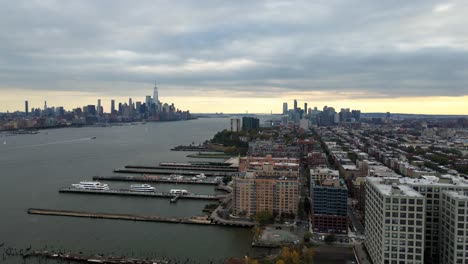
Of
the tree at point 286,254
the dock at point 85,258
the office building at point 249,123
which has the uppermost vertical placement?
the office building at point 249,123

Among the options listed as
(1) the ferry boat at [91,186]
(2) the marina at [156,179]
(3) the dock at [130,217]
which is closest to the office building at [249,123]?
(2) the marina at [156,179]

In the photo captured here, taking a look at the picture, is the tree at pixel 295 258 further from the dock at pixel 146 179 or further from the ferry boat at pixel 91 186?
the ferry boat at pixel 91 186

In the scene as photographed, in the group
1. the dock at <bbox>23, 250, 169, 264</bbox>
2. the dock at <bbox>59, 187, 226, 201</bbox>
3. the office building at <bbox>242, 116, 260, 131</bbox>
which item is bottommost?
the dock at <bbox>23, 250, 169, 264</bbox>

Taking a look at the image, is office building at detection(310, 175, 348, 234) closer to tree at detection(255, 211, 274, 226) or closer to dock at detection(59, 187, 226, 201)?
tree at detection(255, 211, 274, 226)

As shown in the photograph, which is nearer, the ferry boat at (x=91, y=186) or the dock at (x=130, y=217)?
the dock at (x=130, y=217)

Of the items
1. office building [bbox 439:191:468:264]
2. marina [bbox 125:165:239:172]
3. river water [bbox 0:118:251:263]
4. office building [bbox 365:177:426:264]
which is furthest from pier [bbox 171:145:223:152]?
office building [bbox 439:191:468:264]

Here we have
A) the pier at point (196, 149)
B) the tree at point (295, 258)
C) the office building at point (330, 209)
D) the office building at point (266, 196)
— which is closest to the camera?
the tree at point (295, 258)

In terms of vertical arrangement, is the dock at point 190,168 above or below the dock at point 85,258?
above

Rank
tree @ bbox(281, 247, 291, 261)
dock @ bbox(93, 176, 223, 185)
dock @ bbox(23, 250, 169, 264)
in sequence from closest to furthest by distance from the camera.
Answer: tree @ bbox(281, 247, 291, 261) → dock @ bbox(23, 250, 169, 264) → dock @ bbox(93, 176, 223, 185)

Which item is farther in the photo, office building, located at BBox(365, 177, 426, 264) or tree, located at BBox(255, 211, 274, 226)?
tree, located at BBox(255, 211, 274, 226)

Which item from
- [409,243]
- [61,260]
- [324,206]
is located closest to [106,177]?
[61,260]
